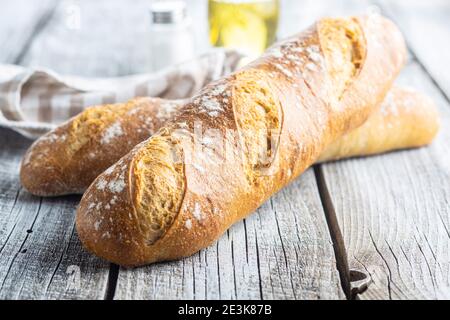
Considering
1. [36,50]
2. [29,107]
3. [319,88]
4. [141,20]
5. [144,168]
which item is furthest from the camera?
[141,20]

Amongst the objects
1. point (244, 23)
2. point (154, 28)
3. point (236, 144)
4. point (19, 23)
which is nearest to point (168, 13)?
point (154, 28)

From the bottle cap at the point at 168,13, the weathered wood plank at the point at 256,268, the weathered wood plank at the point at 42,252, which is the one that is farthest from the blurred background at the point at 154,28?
the weathered wood plank at the point at 256,268

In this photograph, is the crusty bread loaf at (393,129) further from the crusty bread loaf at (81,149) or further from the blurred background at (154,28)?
the blurred background at (154,28)

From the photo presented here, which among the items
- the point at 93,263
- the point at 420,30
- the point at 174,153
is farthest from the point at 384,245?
the point at 420,30

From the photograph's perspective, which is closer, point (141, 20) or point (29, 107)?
point (29, 107)

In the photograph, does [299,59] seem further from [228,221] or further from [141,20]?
[141,20]

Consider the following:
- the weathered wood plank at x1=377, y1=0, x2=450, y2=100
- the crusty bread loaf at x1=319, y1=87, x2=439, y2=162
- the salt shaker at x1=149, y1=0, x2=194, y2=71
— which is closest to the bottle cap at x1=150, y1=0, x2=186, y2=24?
the salt shaker at x1=149, y1=0, x2=194, y2=71

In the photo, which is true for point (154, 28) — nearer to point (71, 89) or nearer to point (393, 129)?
point (71, 89)
